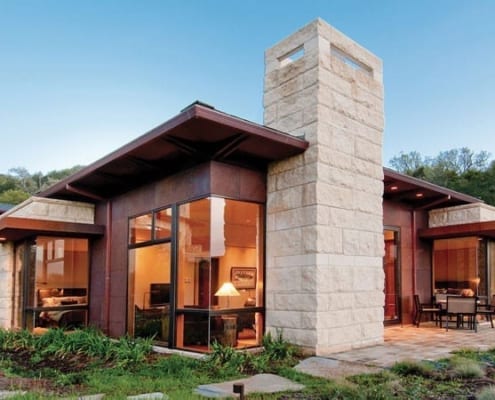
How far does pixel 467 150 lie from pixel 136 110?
97.4 feet

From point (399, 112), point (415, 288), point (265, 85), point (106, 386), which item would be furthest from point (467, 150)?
point (106, 386)

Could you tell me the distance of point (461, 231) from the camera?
406 inches

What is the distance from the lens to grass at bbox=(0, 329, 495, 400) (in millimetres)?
4277

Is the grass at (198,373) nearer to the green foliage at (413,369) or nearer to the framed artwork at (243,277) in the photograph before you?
the green foliage at (413,369)

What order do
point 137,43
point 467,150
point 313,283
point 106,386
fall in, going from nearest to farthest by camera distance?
point 106,386 → point 313,283 → point 137,43 → point 467,150

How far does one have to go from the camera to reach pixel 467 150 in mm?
36594

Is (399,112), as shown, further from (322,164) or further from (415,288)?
(322,164)

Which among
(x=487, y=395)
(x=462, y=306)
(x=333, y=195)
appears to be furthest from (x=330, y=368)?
(x=462, y=306)

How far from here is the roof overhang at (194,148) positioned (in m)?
5.96

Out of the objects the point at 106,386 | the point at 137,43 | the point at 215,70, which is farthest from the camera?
the point at 215,70

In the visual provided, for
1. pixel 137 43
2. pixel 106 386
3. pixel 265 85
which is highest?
pixel 137 43

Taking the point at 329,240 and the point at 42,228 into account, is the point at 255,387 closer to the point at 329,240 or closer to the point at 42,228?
the point at 329,240

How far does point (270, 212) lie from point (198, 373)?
2929 mm

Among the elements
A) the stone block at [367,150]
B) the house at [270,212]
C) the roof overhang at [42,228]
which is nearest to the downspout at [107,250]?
the roof overhang at [42,228]
